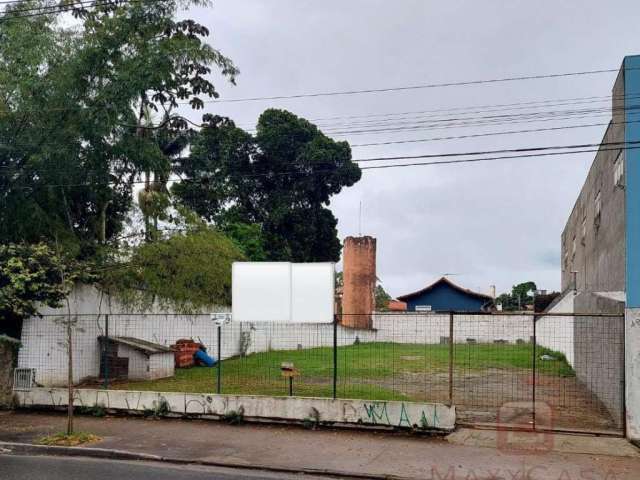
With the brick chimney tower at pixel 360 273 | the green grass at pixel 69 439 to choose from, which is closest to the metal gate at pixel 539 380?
the green grass at pixel 69 439

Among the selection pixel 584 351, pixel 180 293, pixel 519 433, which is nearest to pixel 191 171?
pixel 180 293

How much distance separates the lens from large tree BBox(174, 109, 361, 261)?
44.1 m

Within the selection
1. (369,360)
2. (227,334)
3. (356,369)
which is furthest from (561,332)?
(227,334)

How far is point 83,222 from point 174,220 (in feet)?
11.4

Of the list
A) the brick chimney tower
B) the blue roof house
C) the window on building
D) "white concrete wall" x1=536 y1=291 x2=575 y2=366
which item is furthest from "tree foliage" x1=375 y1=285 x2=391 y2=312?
the window on building

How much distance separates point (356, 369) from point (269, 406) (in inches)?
262

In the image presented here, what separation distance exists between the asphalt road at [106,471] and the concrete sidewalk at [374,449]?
0.37m

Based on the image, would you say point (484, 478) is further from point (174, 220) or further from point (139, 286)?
point (174, 220)

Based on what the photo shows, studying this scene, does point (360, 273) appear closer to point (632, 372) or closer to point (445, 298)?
point (445, 298)

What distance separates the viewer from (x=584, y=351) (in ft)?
54.0

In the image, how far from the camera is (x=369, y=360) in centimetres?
1692

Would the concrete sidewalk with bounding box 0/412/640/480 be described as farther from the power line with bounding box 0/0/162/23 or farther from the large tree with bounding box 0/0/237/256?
the power line with bounding box 0/0/162/23

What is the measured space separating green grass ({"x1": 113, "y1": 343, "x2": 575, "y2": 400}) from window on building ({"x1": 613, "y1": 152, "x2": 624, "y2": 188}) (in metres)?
4.28

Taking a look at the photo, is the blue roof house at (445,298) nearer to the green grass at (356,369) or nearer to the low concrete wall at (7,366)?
the green grass at (356,369)
